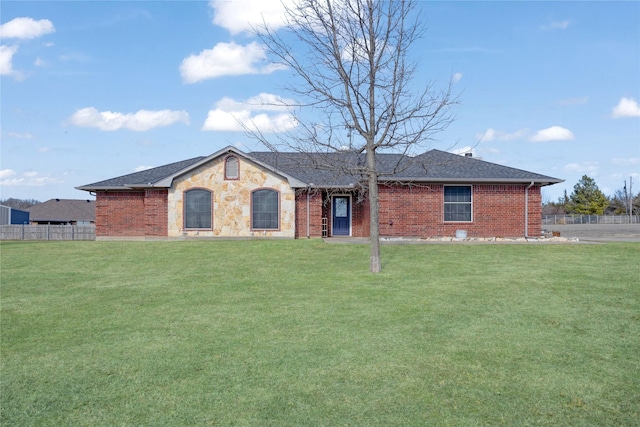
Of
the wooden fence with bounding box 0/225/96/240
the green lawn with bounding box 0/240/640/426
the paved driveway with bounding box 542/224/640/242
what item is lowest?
the green lawn with bounding box 0/240/640/426

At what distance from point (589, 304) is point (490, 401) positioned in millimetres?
4741

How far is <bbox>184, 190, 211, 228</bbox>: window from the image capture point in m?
22.5

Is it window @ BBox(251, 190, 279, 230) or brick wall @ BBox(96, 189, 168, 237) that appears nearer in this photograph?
window @ BBox(251, 190, 279, 230)

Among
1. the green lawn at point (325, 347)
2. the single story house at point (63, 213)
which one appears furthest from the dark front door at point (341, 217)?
the single story house at point (63, 213)

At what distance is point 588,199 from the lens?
6694cm

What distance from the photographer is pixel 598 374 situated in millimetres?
5305

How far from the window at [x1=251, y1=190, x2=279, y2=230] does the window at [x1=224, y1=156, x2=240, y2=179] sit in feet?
3.74

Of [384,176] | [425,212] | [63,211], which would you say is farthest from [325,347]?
[63,211]

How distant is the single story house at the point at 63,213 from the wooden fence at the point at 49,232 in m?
29.1

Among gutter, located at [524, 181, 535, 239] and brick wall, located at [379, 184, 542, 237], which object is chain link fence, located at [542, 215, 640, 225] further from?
gutter, located at [524, 181, 535, 239]

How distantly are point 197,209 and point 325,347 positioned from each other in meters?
17.2

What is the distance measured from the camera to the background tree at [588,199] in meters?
65.8

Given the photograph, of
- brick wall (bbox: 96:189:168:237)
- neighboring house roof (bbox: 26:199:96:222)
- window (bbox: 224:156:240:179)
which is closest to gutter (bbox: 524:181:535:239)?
window (bbox: 224:156:240:179)

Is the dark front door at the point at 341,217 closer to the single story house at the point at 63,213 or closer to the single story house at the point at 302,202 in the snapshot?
the single story house at the point at 302,202
